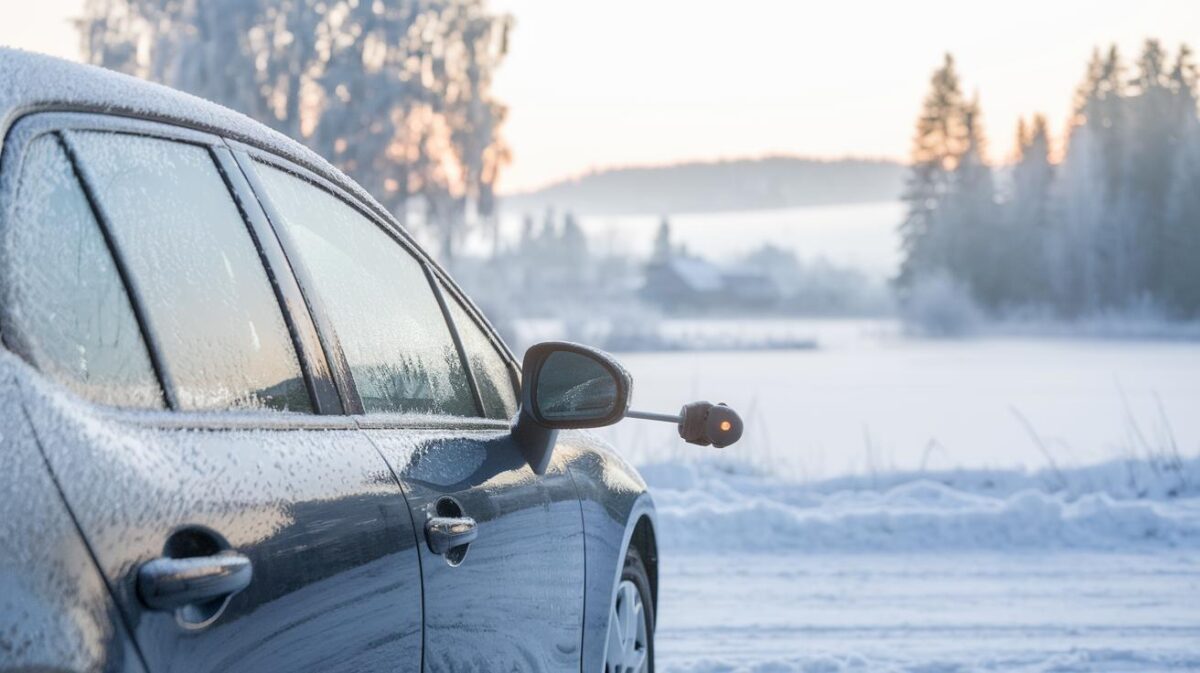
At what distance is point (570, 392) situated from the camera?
3102mm

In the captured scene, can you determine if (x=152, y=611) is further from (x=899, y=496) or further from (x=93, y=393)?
(x=899, y=496)

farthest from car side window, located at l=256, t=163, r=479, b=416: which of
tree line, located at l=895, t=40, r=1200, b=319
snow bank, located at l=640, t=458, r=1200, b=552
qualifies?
tree line, located at l=895, t=40, r=1200, b=319

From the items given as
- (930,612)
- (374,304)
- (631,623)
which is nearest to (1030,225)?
(930,612)

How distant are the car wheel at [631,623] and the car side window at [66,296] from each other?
220 cm

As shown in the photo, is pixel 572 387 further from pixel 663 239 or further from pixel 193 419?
pixel 663 239

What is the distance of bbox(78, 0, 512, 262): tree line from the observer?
31938mm

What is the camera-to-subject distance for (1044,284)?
9169 centimetres

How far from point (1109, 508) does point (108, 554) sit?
943cm

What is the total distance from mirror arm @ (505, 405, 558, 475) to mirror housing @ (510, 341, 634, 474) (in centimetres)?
9

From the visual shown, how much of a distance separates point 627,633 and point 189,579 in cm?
265

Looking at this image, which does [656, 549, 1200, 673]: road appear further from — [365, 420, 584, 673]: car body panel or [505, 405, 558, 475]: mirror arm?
[505, 405, 558, 475]: mirror arm

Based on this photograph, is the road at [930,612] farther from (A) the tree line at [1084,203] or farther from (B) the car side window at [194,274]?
(A) the tree line at [1084,203]

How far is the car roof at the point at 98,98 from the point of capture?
1.72 metres

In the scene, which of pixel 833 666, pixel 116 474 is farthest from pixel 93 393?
pixel 833 666
